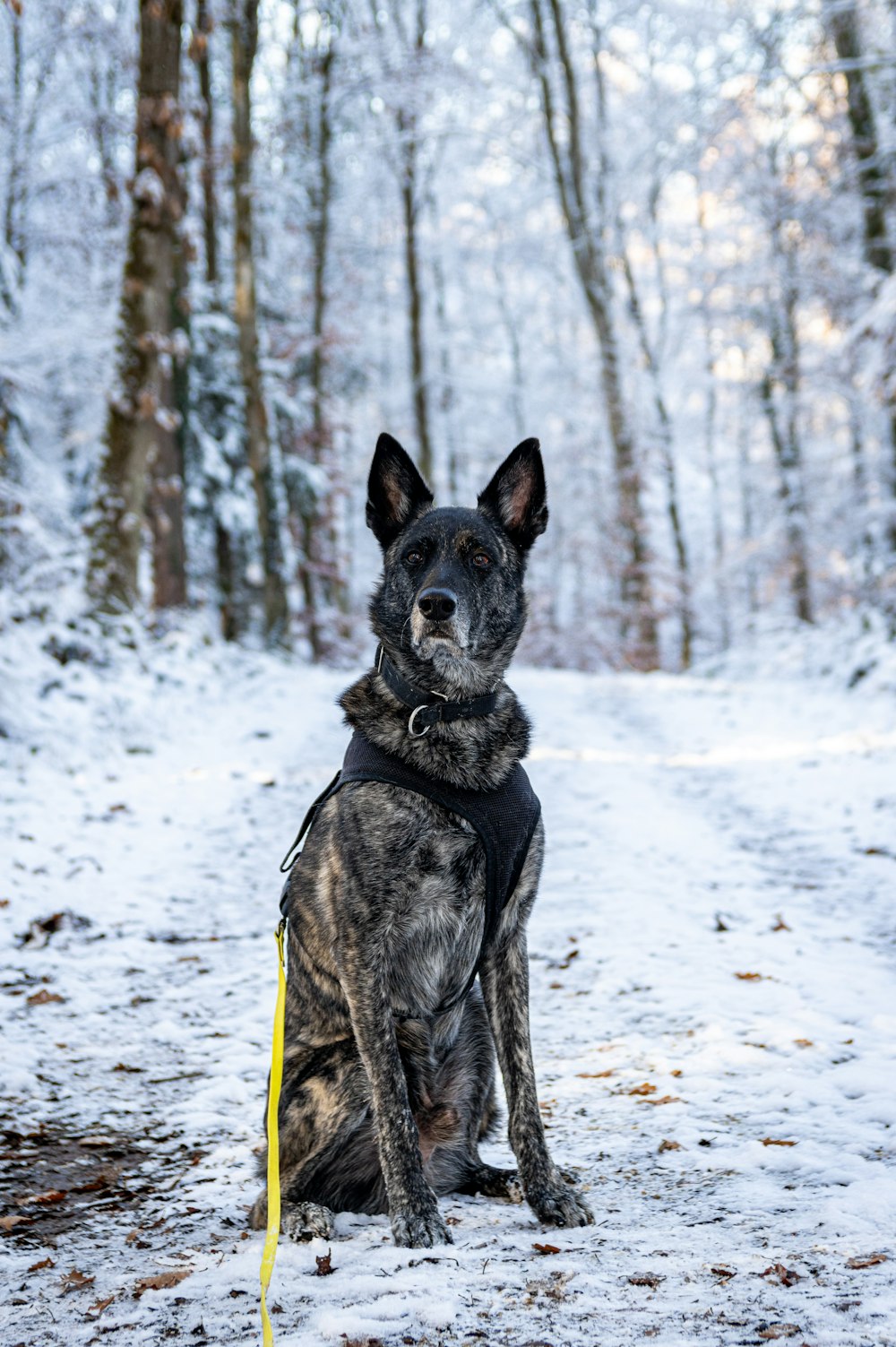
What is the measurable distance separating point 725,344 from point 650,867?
23.7m

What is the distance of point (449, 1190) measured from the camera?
321 centimetres

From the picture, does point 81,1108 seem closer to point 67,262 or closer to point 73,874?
point 73,874

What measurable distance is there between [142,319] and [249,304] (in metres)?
6.75

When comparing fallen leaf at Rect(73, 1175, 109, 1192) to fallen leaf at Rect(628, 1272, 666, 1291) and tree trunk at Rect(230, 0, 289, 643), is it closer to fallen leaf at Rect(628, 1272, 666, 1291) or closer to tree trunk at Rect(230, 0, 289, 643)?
fallen leaf at Rect(628, 1272, 666, 1291)

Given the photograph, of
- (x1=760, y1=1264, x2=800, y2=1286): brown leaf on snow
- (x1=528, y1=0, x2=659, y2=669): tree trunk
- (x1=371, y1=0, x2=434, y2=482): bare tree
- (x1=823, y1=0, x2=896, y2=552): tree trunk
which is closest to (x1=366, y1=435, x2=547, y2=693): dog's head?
(x1=760, y1=1264, x2=800, y2=1286): brown leaf on snow

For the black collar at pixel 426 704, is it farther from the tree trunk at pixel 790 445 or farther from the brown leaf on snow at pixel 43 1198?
the tree trunk at pixel 790 445

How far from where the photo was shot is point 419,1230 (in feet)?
9.06

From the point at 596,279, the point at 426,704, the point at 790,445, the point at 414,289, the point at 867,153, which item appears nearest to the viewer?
the point at 426,704

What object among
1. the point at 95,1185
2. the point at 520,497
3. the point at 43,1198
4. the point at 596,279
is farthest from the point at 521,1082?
the point at 596,279

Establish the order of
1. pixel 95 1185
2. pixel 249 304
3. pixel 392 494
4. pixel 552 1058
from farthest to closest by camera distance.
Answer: pixel 249 304
pixel 552 1058
pixel 392 494
pixel 95 1185

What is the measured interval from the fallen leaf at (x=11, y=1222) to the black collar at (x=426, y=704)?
1834 mm

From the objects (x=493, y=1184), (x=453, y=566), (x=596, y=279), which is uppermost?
(x=596, y=279)

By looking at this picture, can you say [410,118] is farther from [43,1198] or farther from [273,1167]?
[273,1167]

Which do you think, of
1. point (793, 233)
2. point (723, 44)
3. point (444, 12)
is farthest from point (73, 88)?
point (793, 233)
